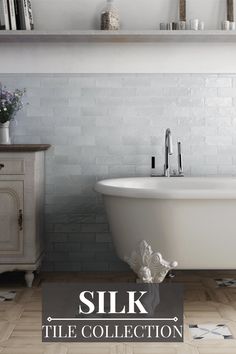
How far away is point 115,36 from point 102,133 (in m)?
0.70

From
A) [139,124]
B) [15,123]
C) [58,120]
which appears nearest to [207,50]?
[139,124]

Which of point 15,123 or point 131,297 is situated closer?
point 131,297

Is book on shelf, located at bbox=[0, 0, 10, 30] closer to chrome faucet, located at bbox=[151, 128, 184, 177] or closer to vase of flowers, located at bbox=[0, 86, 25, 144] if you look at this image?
vase of flowers, located at bbox=[0, 86, 25, 144]

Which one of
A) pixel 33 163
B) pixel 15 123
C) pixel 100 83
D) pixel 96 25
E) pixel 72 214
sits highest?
pixel 96 25

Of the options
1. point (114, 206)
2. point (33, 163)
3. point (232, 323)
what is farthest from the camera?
point (33, 163)

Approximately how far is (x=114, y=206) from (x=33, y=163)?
718mm

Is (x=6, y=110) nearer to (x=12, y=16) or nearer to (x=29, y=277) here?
(x=12, y=16)

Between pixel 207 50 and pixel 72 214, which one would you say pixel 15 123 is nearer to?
pixel 72 214

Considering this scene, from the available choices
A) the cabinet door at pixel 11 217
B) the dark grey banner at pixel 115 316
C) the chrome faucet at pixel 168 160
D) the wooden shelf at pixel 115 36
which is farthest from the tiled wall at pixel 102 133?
the dark grey banner at pixel 115 316

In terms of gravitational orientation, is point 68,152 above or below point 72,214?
above

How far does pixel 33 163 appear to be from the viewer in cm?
367

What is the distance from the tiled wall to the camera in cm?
414

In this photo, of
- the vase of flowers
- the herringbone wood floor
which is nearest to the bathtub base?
the herringbone wood floor

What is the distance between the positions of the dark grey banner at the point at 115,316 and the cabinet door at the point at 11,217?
0.40m
